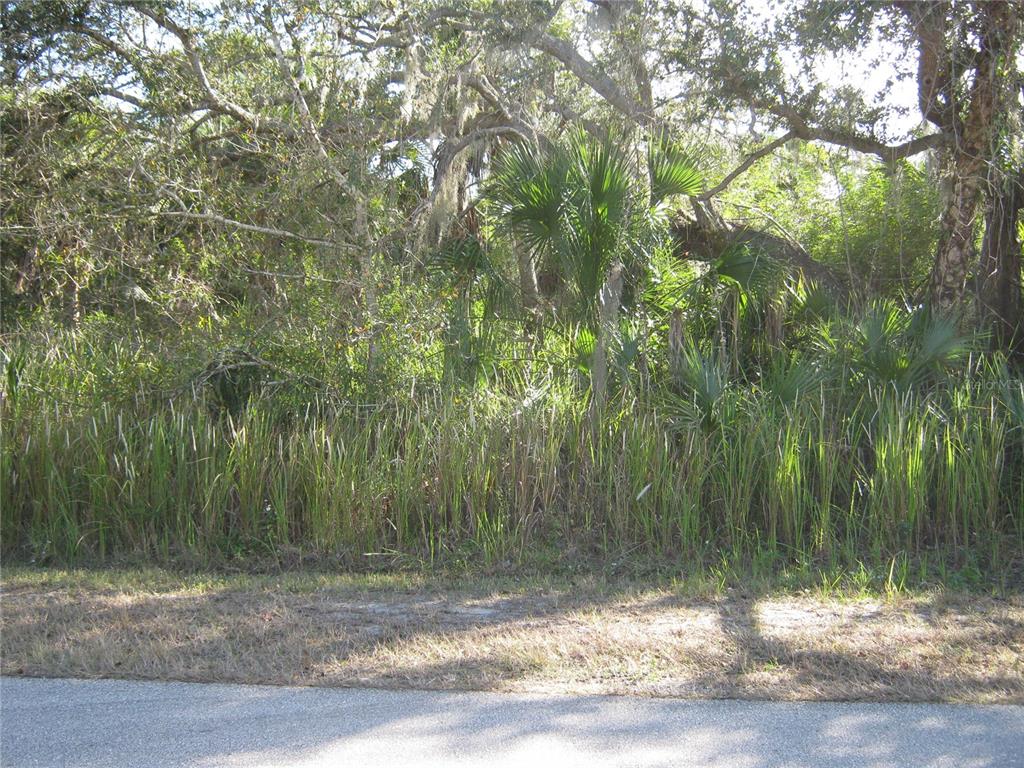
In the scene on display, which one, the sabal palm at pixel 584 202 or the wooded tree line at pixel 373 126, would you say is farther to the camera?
the wooded tree line at pixel 373 126

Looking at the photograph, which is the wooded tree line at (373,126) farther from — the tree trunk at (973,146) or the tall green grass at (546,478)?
the tall green grass at (546,478)

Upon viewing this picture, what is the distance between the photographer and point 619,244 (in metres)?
9.09

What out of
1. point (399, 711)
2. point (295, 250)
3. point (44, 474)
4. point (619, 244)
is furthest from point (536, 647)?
point (295, 250)

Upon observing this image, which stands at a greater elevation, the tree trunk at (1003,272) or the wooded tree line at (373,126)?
the wooded tree line at (373,126)

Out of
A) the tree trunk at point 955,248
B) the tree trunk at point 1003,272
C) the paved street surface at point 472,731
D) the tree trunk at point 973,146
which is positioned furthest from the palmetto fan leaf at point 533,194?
the paved street surface at point 472,731

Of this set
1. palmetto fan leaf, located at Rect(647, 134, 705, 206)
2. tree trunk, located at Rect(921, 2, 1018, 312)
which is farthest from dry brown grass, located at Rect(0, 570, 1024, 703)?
tree trunk, located at Rect(921, 2, 1018, 312)

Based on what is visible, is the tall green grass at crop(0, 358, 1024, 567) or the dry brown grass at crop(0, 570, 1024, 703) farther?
the tall green grass at crop(0, 358, 1024, 567)

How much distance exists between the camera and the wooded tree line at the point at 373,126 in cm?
1025

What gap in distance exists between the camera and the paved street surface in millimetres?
3834

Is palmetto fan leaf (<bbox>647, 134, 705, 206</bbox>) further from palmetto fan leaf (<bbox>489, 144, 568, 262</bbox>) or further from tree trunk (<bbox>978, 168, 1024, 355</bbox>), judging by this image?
tree trunk (<bbox>978, 168, 1024, 355</bbox>)

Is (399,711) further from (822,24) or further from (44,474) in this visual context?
(822,24)

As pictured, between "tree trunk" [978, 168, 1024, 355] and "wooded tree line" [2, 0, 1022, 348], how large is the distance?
0.03 meters

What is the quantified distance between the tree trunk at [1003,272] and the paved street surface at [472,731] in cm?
730

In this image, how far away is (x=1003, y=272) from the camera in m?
10.8
